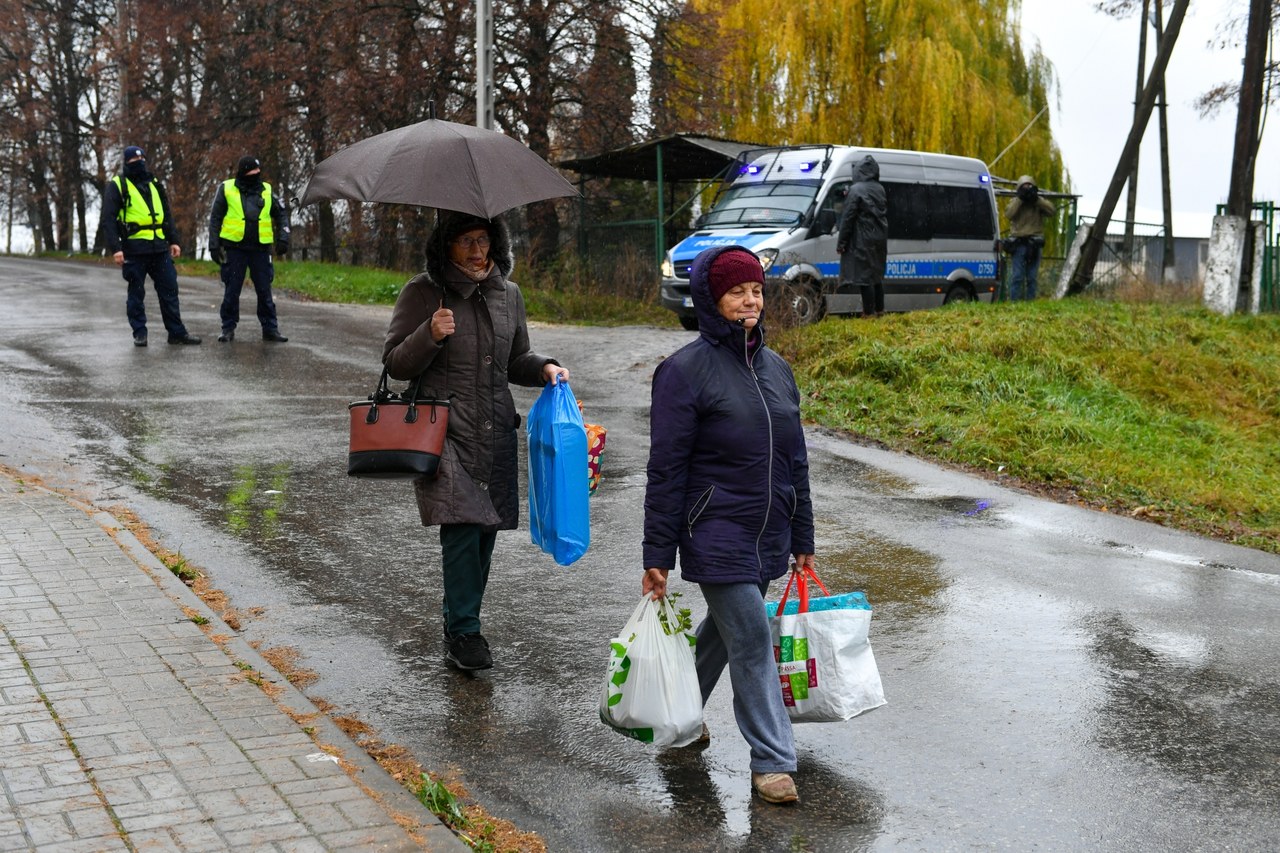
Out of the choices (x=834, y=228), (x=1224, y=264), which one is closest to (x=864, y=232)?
(x=834, y=228)

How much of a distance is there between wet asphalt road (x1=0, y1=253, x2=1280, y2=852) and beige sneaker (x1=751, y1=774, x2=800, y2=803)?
5 centimetres

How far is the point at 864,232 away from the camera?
16047mm

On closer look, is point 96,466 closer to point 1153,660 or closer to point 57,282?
point 1153,660

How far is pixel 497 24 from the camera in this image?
26.7m

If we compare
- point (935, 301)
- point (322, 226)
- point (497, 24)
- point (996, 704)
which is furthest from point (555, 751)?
point (322, 226)

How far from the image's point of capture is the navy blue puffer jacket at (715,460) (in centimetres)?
427

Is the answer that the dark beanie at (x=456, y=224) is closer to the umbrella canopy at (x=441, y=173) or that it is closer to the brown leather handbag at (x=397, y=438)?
the umbrella canopy at (x=441, y=173)

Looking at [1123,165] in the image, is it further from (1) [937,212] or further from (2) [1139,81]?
(2) [1139,81]

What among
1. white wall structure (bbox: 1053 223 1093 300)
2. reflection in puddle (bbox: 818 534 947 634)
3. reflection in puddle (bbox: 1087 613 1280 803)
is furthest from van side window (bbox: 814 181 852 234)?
reflection in puddle (bbox: 1087 613 1280 803)

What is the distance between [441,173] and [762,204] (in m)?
13.4

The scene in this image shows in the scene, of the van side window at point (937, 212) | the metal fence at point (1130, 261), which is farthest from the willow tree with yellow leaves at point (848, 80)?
the van side window at point (937, 212)

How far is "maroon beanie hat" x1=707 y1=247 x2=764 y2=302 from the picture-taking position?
4277mm

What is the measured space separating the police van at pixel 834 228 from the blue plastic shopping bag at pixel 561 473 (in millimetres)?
10392

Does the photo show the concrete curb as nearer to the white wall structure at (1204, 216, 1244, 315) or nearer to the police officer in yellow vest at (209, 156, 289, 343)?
the police officer in yellow vest at (209, 156, 289, 343)
